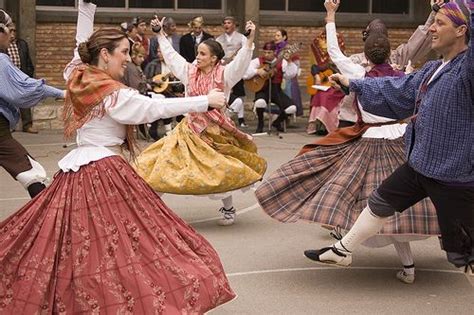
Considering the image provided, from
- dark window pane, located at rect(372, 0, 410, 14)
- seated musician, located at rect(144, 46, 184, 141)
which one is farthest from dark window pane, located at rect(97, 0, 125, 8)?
dark window pane, located at rect(372, 0, 410, 14)

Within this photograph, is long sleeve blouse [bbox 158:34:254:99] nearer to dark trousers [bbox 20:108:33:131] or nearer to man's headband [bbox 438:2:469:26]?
man's headband [bbox 438:2:469:26]

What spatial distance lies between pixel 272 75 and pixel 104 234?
10260mm

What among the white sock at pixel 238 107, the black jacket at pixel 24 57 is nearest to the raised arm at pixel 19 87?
the black jacket at pixel 24 57

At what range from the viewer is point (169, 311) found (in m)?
4.68

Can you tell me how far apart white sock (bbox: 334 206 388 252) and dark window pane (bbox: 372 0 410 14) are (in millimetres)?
13292

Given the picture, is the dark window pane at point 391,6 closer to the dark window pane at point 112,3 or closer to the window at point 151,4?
the window at point 151,4

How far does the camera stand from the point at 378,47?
6477mm

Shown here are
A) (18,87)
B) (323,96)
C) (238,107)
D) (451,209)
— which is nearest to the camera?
(451,209)

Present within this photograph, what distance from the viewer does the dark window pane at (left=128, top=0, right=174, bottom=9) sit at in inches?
666

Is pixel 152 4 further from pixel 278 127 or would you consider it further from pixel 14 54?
pixel 14 54

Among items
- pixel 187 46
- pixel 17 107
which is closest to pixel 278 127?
pixel 187 46

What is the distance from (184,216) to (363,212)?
10.2ft

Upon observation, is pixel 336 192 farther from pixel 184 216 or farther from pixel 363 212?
pixel 184 216

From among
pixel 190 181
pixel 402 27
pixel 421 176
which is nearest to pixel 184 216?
pixel 190 181
